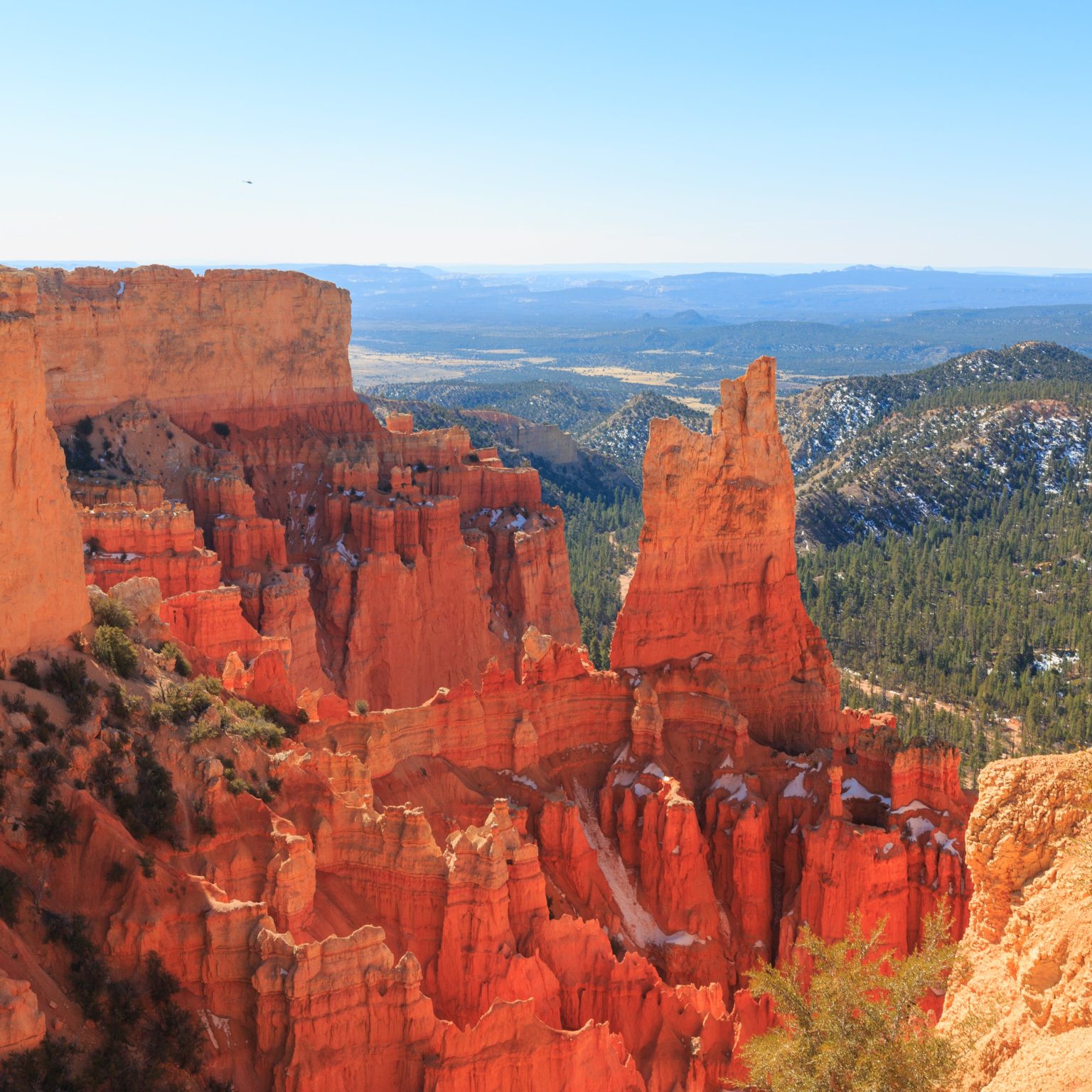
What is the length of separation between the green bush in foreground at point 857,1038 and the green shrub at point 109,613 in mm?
15044

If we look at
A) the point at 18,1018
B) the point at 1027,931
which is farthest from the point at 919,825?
the point at 18,1018

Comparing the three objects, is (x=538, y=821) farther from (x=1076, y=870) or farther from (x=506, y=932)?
(x=1076, y=870)

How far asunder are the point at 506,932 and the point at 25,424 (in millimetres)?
13489

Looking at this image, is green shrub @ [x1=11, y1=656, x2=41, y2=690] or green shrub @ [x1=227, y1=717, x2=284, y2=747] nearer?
green shrub @ [x1=11, y1=656, x2=41, y2=690]

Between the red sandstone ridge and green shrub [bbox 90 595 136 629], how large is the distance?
15394 millimetres

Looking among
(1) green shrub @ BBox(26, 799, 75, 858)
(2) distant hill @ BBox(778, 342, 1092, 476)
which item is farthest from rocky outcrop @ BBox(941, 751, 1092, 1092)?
(2) distant hill @ BBox(778, 342, 1092, 476)

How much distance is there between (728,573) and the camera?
39.6 meters

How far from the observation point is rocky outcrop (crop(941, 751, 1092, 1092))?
50.8 ft

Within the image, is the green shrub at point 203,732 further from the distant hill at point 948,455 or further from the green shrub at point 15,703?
the distant hill at point 948,455

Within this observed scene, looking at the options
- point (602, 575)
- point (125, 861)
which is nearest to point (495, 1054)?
point (125, 861)

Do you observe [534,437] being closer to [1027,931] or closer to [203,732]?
[203,732]

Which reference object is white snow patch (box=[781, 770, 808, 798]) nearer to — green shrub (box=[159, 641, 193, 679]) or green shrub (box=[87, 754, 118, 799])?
green shrub (box=[159, 641, 193, 679])

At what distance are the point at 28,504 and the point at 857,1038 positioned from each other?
17.4 meters

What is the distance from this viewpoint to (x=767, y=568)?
130 feet
